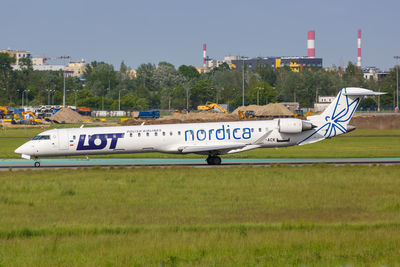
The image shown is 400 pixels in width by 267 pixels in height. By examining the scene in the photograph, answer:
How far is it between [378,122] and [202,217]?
6387 cm

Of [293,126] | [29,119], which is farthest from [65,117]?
[293,126]

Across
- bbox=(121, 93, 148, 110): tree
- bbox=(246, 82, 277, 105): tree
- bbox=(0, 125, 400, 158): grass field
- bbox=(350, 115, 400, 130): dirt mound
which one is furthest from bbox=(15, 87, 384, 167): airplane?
bbox=(121, 93, 148, 110): tree

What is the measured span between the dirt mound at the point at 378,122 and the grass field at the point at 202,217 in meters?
47.7

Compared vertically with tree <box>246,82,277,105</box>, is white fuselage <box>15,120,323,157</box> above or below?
below

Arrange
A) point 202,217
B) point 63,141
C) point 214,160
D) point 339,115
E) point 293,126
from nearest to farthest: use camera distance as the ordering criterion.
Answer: point 202,217, point 63,141, point 293,126, point 214,160, point 339,115

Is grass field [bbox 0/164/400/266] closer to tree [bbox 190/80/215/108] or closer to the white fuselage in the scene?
the white fuselage

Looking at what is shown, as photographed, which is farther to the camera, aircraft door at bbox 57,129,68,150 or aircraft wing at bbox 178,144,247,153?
aircraft door at bbox 57,129,68,150

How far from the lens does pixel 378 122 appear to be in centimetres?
7950

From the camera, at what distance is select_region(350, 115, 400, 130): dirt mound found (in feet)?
259

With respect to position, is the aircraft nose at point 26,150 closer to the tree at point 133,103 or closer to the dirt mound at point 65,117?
the dirt mound at point 65,117

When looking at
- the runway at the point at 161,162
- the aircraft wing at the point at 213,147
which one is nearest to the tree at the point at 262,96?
the runway at the point at 161,162

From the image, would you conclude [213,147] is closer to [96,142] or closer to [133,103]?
[96,142]

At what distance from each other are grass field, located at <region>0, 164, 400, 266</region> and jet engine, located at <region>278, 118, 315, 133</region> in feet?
14.8

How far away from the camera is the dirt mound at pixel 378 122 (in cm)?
7906
